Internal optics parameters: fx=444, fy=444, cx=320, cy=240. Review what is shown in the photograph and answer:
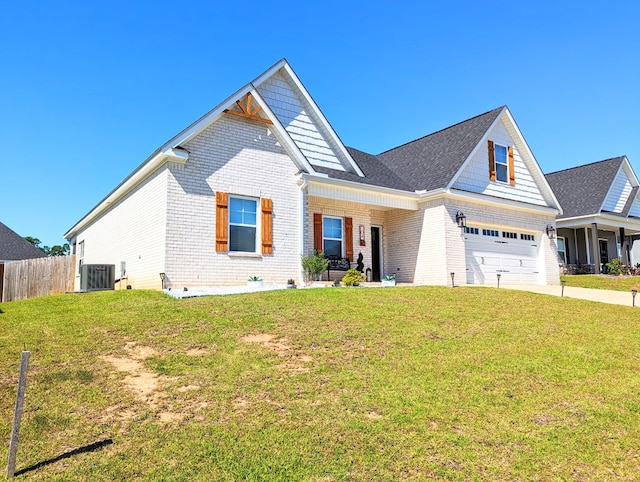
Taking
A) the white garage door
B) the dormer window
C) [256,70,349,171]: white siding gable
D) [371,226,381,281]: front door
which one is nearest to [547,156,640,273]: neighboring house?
the white garage door

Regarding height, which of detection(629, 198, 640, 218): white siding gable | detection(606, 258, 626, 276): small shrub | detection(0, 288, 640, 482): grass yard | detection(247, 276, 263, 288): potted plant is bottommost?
detection(0, 288, 640, 482): grass yard

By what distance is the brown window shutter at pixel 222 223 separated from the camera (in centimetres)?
1259


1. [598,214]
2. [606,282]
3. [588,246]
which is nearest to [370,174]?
[606,282]

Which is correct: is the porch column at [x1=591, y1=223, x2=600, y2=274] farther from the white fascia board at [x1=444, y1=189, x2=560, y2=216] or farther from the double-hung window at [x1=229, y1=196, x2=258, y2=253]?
the double-hung window at [x1=229, y1=196, x2=258, y2=253]

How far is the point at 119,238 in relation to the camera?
614 inches

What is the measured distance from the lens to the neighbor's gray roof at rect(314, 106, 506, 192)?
675 inches

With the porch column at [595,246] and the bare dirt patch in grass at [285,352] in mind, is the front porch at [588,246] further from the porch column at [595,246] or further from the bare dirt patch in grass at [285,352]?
the bare dirt patch in grass at [285,352]

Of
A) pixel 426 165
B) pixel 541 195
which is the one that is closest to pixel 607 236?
pixel 541 195

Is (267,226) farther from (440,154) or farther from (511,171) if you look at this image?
(511,171)

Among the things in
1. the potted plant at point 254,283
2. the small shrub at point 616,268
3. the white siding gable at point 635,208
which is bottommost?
the potted plant at point 254,283

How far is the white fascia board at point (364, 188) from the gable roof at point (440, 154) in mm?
716

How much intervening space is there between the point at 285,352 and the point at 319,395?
1.54m

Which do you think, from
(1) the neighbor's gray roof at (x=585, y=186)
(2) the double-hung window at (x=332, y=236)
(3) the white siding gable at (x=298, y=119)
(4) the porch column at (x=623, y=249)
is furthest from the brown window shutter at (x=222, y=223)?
(4) the porch column at (x=623, y=249)

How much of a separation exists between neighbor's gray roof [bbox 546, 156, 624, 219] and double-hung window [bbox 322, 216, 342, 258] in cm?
1475
